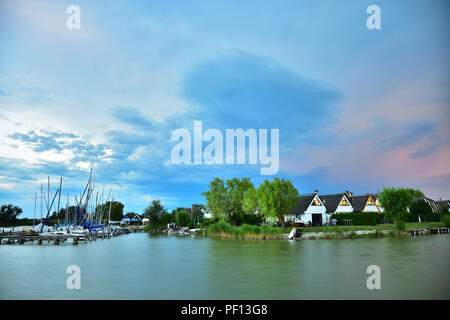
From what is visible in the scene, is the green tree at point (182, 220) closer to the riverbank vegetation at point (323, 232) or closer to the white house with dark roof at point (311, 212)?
the white house with dark roof at point (311, 212)

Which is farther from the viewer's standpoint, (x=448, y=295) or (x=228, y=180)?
(x=228, y=180)

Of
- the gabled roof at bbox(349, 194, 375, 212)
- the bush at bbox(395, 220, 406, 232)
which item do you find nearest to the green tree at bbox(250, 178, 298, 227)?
the bush at bbox(395, 220, 406, 232)

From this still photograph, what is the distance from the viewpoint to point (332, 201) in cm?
6425

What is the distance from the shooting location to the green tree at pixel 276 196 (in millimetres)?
46812

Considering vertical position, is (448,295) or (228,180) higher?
(228,180)

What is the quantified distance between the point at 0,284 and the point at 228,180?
45.5 metres

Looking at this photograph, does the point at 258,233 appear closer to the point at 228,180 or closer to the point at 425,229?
the point at 228,180

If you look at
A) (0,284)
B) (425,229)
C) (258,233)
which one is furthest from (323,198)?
(0,284)

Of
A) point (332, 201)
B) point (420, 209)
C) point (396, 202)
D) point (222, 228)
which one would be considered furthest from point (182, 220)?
point (420, 209)

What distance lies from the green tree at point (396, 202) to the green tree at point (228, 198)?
2332cm

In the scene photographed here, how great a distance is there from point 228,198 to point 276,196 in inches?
601

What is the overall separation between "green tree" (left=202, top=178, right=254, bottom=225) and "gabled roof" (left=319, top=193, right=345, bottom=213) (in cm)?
1576
